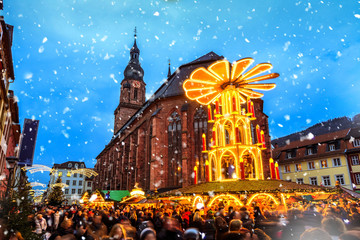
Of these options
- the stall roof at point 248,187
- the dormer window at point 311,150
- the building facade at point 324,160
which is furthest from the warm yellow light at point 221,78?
the dormer window at point 311,150

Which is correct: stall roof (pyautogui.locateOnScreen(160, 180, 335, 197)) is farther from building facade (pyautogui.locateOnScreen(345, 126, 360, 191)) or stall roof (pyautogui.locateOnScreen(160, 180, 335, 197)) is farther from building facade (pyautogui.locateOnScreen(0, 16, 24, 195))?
building facade (pyautogui.locateOnScreen(345, 126, 360, 191))

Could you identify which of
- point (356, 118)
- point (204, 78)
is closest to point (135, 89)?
point (204, 78)

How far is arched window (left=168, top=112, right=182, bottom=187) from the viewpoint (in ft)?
102

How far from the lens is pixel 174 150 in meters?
32.9

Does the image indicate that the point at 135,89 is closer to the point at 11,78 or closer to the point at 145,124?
the point at 145,124

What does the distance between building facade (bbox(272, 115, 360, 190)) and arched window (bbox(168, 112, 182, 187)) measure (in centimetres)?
1857

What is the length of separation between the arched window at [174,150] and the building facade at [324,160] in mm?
18573

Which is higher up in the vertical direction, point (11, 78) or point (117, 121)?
point (117, 121)

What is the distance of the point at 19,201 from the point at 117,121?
191 feet

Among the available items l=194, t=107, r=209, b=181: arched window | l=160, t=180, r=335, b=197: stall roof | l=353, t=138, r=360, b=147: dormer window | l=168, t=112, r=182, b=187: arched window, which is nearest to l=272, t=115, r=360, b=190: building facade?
l=353, t=138, r=360, b=147: dormer window

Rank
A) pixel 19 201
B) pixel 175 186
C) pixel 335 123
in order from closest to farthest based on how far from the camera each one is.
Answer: pixel 19 201, pixel 175 186, pixel 335 123

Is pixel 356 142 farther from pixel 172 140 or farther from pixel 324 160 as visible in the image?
pixel 172 140

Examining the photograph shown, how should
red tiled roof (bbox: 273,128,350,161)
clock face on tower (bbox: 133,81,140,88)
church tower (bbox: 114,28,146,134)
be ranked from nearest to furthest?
red tiled roof (bbox: 273,128,350,161) < church tower (bbox: 114,28,146,134) < clock face on tower (bbox: 133,81,140,88)

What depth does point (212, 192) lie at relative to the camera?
43.9 feet
